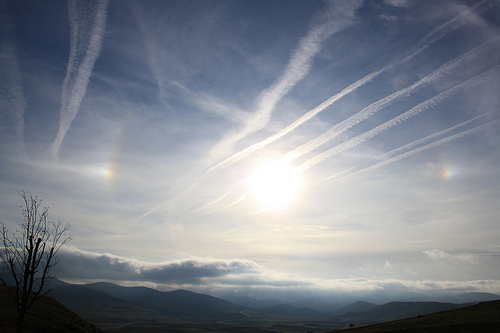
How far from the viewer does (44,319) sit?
50.1 meters

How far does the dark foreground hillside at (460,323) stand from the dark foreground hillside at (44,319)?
197 ft

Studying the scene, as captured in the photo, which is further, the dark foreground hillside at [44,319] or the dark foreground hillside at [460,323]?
the dark foreground hillside at [460,323]

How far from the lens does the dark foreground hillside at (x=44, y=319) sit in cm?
4293

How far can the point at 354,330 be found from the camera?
218 ft

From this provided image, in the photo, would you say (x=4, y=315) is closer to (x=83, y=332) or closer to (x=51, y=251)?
(x=83, y=332)

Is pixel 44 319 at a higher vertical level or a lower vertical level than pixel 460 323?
lower

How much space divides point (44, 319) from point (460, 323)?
74034 mm

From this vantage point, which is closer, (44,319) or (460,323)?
(460,323)

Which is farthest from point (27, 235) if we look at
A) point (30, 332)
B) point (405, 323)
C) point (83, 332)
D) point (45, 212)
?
point (405, 323)

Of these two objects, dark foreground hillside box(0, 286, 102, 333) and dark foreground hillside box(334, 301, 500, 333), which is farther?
dark foreground hillside box(334, 301, 500, 333)

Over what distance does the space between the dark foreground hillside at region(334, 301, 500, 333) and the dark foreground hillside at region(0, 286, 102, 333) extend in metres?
60.0

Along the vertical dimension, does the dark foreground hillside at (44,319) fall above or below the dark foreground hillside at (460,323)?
below

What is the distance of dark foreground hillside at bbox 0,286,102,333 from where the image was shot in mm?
42928

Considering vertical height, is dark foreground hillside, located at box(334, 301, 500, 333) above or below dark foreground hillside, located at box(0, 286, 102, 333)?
above
